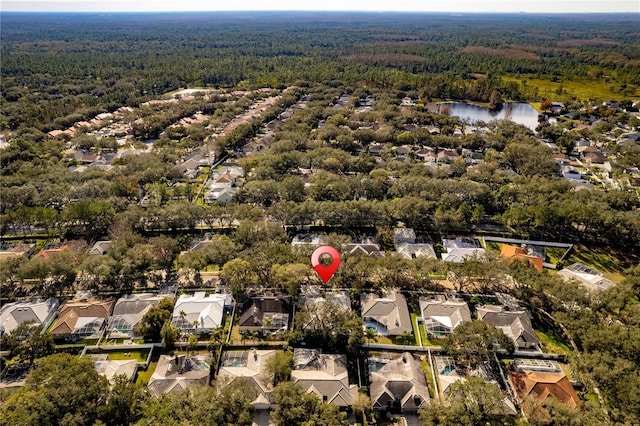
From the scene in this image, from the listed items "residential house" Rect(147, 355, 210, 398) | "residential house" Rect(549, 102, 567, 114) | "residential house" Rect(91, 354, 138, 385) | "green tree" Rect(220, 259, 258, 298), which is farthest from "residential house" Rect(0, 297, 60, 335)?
"residential house" Rect(549, 102, 567, 114)

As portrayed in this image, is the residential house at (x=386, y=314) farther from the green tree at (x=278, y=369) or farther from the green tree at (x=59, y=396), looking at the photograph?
the green tree at (x=59, y=396)

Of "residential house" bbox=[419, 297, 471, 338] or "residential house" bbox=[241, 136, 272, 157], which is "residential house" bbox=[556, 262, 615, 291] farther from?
"residential house" bbox=[241, 136, 272, 157]

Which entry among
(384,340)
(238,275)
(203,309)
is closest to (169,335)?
(203,309)

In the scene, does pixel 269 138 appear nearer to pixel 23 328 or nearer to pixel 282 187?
pixel 282 187

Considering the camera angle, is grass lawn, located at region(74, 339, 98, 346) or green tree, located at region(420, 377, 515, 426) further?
grass lawn, located at region(74, 339, 98, 346)

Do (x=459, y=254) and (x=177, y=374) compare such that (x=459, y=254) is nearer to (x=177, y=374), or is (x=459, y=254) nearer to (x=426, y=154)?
(x=177, y=374)
